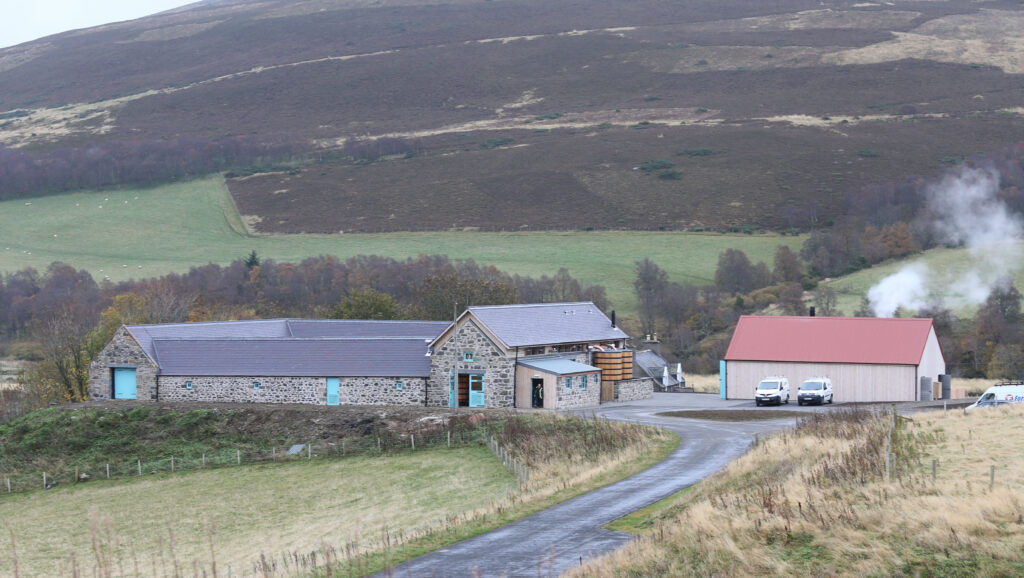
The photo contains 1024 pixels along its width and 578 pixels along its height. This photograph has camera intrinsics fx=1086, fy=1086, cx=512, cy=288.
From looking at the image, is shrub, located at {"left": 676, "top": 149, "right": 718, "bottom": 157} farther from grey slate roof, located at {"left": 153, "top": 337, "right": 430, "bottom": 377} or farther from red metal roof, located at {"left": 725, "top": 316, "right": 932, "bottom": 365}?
grey slate roof, located at {"left": 153, "top": 337, "right": 430, "bottom": 377}

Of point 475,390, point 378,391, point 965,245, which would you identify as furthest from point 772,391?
point 965,245

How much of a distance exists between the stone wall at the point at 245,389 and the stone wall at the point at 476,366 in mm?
5158

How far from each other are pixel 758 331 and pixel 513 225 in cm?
7280

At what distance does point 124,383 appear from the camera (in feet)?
168

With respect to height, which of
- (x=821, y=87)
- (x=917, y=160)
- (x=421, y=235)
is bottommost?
(x=421, y=235)

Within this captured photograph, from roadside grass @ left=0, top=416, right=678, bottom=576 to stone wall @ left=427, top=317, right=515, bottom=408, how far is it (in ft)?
24.4

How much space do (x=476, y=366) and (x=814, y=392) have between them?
49.3 feet

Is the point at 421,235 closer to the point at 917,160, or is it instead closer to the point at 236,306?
the point at 236,306

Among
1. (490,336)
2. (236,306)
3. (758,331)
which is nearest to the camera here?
(490,336)

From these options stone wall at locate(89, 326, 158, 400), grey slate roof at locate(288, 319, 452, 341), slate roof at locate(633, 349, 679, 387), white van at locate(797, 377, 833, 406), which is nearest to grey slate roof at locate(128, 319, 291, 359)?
stone wall at locate(89, 326, 158, 400)

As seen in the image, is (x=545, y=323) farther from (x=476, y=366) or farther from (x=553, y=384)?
(x=553, y=384)

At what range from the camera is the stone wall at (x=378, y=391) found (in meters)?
48.0

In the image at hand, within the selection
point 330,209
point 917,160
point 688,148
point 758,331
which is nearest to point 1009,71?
point 917,160

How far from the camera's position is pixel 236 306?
92.1 meters
